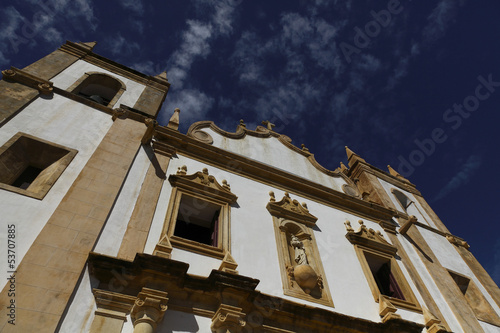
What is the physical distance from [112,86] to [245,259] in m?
8.57

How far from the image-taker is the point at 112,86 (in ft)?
41.7

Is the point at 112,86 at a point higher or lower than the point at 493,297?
higher

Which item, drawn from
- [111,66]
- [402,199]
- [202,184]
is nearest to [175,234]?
[202,184]

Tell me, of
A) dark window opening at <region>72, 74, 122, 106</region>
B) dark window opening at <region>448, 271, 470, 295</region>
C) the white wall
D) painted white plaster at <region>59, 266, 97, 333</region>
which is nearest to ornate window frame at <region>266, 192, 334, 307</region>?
the white wall

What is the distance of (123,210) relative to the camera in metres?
7.37

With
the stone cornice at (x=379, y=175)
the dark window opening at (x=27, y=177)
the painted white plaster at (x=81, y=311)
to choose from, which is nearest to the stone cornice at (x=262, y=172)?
the dark window opening at (x=27, y=177)

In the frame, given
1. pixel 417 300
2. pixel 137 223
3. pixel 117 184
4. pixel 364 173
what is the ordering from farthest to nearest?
pixel 364 173 → pixel 417 300 → pixel 117 184 → pixel 137 223

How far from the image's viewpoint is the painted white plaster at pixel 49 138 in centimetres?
604

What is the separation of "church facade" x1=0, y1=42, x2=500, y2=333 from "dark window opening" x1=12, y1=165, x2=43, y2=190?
0.10ft

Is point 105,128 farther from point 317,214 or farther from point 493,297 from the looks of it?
point 493,297

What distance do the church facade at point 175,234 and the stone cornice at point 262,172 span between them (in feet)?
0.15

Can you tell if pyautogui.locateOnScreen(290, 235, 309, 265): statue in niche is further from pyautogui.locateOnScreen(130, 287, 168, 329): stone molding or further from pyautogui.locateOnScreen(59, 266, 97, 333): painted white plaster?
pyautogui.locateOnScreen(59, 266, 97, 333): painted white plaster

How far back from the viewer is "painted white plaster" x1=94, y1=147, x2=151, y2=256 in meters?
6.57

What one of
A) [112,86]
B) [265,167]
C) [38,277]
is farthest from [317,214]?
[112,86]
